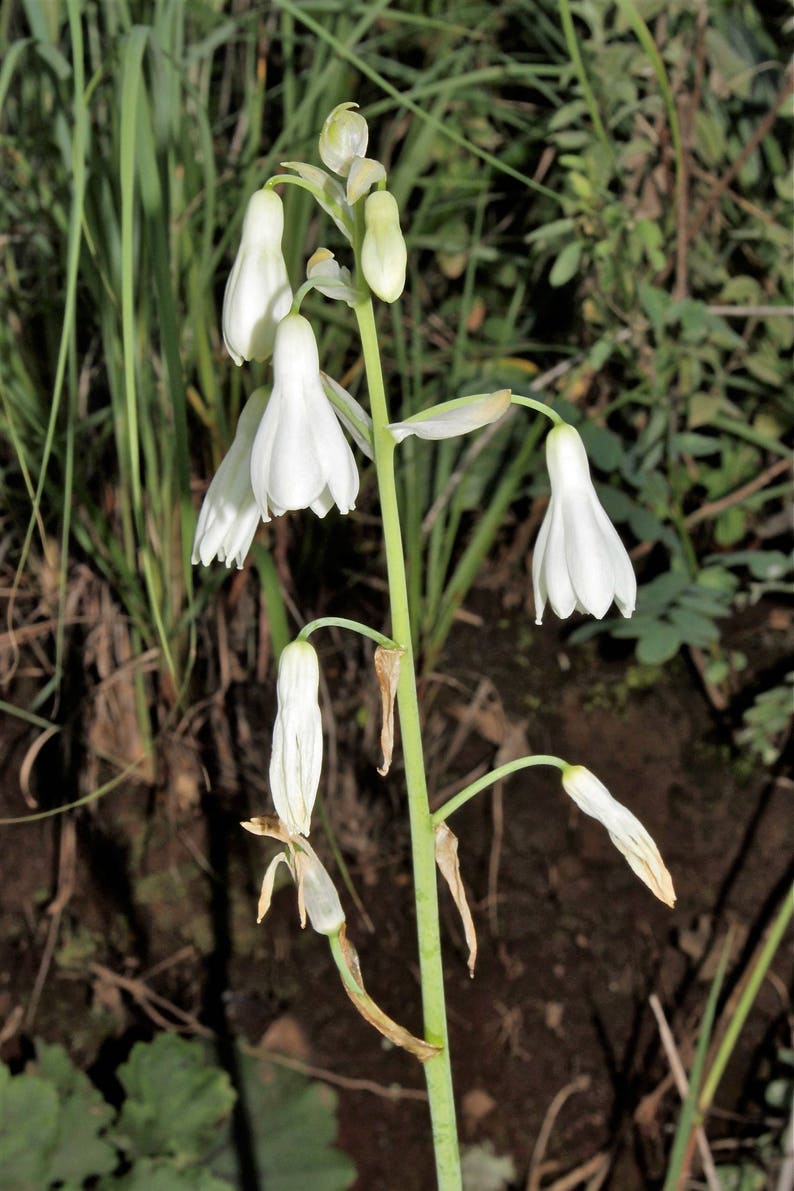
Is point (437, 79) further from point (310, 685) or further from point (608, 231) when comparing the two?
point (310, 685)

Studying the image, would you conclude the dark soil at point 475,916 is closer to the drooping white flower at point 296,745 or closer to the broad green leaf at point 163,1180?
the broad green leaf at point 163,1180

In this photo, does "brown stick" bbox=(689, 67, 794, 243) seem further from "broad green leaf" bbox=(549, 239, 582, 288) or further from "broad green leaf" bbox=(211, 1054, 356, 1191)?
"broad green leaf" bbox=(211, 1054, 356, 1191)

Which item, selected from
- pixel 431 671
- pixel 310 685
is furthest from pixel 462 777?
pixel 310 685

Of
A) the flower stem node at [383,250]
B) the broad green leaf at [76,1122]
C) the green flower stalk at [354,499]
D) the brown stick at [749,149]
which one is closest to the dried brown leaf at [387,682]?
the green flower stalk at [354,499]

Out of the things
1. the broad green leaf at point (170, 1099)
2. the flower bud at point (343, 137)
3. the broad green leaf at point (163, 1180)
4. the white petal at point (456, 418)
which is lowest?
the broad green leaf at point (163, 1180)

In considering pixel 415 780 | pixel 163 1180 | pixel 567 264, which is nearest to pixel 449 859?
pixel 415 780
